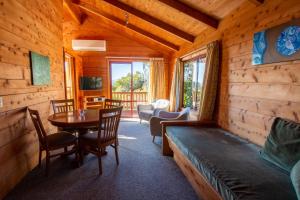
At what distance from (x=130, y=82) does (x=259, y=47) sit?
4932 millimetres

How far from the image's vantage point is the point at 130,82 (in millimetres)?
6512

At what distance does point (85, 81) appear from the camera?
5969 mm

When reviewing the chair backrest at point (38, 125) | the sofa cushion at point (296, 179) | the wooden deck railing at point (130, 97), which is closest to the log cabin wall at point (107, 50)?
the wooden deck railing at point (130, 97)

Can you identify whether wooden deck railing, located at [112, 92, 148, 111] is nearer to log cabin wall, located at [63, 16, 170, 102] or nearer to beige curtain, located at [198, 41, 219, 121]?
log cabin wall, located at [63, 16, 170, 102]

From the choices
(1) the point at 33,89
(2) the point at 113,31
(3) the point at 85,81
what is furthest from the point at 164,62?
(1) the point at 33,89

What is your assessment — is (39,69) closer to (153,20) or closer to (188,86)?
(153,20)

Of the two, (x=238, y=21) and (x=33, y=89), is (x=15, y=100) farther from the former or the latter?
(x=238, y=21)

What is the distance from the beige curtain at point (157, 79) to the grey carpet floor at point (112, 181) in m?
3.33

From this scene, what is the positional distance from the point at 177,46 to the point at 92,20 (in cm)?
316

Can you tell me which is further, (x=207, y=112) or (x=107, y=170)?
(x=207, y=112)

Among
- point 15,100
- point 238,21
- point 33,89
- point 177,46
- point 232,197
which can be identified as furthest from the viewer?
point 177,46

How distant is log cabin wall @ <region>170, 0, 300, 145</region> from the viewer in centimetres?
167

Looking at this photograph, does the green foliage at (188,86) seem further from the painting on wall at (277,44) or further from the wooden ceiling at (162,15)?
the painting on wall at (277,44)

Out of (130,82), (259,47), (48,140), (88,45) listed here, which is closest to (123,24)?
(88,45)
